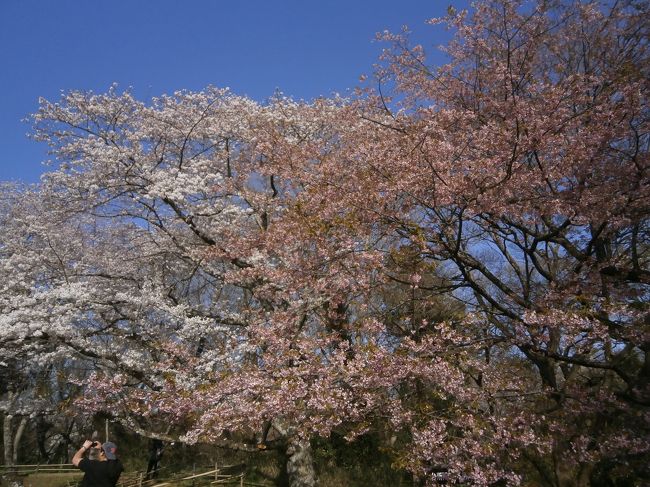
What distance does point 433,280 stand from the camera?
33.0 feet

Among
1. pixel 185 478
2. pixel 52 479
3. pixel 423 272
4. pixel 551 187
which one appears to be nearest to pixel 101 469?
pixel 423 272

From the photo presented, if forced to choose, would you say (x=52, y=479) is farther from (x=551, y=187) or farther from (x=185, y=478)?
(x=551, y=187)

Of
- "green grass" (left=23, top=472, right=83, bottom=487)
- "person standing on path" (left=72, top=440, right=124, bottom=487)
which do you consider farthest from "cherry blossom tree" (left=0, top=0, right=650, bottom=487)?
"green grass" (left=23, top=472, right=83, bottom=487)

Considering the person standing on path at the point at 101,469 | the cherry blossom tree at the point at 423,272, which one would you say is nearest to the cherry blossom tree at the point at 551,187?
the cherry blossom tree at the point at 423,272

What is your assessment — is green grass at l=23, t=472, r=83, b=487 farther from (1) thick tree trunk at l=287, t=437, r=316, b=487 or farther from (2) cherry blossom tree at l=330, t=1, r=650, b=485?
(2) cherry blossom tree at l=330, t=1, r=650, b=485

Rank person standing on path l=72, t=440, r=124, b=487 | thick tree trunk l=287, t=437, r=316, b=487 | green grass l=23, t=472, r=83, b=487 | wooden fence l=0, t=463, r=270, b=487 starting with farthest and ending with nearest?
green grass l=23, t=472, r=83, b=487, wooden fence l=0, t=463, r=270, b=487, thick tree trunk l=287, t=437, r=316, b=487, person standing on path l=72, t=440, r=124, b=487

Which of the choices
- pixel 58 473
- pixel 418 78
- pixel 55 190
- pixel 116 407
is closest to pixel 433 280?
pixel 418 78

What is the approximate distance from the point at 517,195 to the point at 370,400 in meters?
3.33

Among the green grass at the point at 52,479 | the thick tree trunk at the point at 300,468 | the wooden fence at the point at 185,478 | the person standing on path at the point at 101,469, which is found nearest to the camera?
the person standing on path at the point at 101,469

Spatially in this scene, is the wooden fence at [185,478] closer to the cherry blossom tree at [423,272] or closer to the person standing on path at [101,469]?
the cherry blossom tree at [423,272]

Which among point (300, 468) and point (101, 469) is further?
point (300, 468)

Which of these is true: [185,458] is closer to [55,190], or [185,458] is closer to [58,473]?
[58,473]

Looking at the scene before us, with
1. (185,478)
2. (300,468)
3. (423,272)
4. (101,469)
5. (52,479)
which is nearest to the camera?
(101,469)

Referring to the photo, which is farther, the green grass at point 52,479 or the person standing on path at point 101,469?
the green grass at point 52,479
